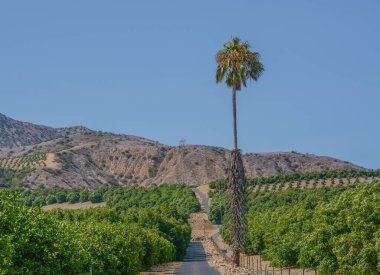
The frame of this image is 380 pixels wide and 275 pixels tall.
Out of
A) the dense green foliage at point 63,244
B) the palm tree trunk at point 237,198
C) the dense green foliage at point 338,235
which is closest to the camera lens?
the dense green foliage at point 63,244

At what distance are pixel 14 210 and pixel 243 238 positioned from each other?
153 ft

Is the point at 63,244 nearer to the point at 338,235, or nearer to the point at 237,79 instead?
the point at 338,235

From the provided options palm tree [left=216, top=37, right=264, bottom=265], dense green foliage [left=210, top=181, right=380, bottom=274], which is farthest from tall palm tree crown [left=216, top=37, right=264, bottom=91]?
dense green foliage [left=210, top=181, right=380, bottom=274]

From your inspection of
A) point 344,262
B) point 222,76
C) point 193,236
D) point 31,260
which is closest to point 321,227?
point 344,262

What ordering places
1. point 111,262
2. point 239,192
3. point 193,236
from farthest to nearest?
point 193,236 → point 239,192 → point 111,262

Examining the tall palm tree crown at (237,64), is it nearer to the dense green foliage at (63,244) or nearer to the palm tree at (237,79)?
the palm tree at (237,79)

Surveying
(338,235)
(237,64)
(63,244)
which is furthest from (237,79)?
(63,244)

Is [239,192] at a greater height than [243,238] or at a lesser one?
Answer: greater

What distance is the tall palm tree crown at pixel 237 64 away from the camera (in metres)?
72.7

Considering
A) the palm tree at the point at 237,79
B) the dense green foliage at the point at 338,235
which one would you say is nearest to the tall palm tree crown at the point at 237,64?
the palm tree at the point at 237,79

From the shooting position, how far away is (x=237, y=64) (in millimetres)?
72875

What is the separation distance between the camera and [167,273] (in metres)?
81.8

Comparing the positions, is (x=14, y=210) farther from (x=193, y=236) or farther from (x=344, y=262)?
(x=193, y=236)

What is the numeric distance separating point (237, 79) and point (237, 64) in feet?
5.81
